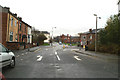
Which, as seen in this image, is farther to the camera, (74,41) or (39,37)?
(74,41)

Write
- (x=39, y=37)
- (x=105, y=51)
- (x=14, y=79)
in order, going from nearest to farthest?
(x=14, y=79)
(x=105, y=51)
(x=39, y=37)

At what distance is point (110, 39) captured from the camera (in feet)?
50.9

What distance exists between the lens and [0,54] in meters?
5.63

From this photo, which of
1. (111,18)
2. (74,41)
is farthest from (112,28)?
(74,41)

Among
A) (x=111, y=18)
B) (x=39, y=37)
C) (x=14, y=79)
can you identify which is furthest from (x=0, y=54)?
(x=39, y=37)

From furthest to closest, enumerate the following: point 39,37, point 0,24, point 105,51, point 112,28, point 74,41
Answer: point 74,41, point 39,37, point 0,24, point 105,51, point 112,28

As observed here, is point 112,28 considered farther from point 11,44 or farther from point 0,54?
point 11,44

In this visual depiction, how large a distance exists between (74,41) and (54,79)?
124 m

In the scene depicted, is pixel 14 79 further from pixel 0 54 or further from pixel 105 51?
pixel 105 51

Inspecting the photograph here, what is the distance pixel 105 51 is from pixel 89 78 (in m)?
13.8

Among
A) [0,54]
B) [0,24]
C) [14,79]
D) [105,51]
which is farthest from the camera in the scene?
[0,24]

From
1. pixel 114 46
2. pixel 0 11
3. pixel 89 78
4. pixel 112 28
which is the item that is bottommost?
pixel 89 78

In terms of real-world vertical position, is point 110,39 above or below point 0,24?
below

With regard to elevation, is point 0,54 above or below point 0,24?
below
